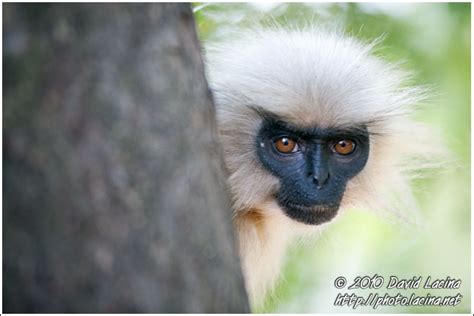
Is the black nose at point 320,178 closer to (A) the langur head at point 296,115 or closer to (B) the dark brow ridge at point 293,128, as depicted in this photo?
(A) the langur head at point 296,115

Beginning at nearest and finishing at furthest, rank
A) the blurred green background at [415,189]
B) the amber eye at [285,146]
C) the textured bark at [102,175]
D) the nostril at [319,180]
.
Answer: the textured bark at [102,175] → the nostril at [319,180] → the amber eye at [285,146] → the blurred green background at [415,189]

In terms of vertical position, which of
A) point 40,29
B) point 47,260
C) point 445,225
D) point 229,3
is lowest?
point 445,225

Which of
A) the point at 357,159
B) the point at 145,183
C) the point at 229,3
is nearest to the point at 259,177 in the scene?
the point at 357,159

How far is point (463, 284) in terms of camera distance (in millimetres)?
5359

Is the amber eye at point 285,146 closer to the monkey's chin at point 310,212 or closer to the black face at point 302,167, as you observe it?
the black face at point 302,167

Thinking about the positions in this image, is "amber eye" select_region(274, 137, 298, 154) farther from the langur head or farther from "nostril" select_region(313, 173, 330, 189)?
"nostril" select_region(313, 173, 330, 189)

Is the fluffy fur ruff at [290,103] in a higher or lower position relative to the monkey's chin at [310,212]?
higher

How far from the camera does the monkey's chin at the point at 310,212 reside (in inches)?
159

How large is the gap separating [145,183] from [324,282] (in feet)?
14.3

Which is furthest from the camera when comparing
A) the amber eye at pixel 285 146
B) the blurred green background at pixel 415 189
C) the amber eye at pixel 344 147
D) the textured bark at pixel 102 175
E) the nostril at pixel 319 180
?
the blurred green background at pixel 415 189

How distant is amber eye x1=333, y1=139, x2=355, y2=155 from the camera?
4.23 m

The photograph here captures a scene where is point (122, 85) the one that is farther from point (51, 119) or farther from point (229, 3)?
point (229, 3)

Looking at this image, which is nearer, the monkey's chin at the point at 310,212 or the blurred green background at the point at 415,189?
the monkey's chin at the point at 310,212

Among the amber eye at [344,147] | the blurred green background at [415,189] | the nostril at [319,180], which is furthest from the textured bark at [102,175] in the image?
the blurred green background at [415,189]
